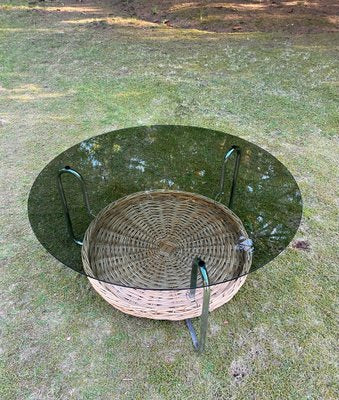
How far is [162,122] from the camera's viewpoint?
7.81 feet

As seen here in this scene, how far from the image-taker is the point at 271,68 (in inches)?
117

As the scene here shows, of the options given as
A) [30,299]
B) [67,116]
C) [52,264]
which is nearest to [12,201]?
[52,264]

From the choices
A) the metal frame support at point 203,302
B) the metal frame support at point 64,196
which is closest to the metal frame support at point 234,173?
the metal frame support at point 203,302

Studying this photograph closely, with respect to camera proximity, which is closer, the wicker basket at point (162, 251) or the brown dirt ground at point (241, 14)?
the wicker basket at point (162, 251)

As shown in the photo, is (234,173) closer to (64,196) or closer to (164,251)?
(164,251)

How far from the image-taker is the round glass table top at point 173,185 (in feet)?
4.08

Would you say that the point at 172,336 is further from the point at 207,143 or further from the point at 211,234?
the point at 207,143

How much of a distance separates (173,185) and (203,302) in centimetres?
66

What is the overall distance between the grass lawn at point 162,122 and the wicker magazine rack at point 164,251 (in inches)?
3.5

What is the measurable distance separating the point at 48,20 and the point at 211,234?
3.42 metres

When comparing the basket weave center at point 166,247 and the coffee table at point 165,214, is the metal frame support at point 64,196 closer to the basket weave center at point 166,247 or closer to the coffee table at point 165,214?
the coffee table at point 165,214

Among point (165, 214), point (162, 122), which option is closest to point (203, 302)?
point (165, 214)

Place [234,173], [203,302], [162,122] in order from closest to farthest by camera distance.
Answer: [203,302] < [234,173] < [162,122]

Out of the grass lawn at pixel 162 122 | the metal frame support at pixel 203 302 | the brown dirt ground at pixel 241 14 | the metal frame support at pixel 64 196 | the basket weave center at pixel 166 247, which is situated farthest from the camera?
the brown dirt ground at pixel 241 14
